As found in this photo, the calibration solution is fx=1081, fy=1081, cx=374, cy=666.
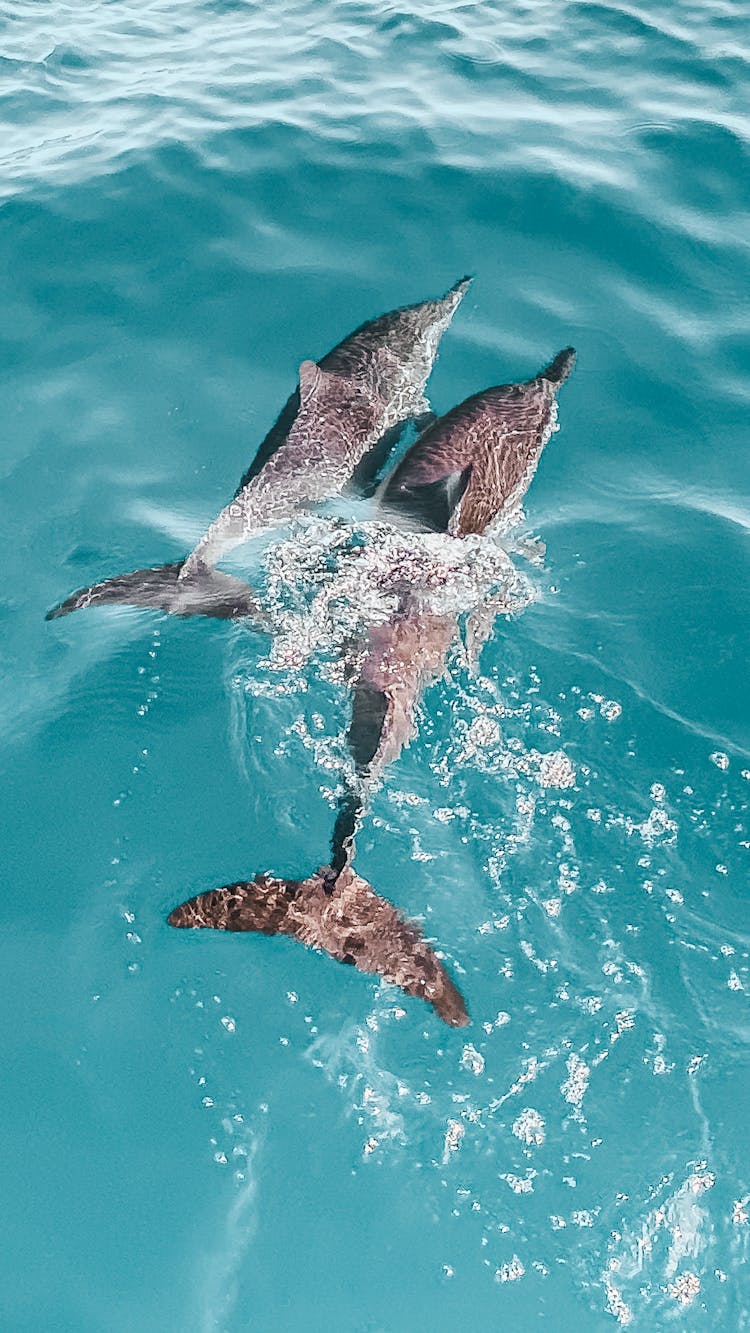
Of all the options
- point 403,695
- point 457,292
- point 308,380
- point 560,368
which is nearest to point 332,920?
point 403,695

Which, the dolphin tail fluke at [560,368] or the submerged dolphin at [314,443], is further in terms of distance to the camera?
the dolphin tail fluke at [560,368]

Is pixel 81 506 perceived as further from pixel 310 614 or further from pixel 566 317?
pixel 566 317

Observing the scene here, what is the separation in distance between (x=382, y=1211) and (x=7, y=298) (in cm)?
1026

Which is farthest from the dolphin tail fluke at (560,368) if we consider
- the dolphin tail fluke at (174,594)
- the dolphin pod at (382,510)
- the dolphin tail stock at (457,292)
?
the dolphin tail fluke at (174,594)

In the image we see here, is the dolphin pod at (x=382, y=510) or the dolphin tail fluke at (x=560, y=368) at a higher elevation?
the dolphin tail fluke at (x=560, y=368)

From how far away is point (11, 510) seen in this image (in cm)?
931

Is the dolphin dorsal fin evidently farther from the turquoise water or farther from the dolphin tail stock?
the dolphin tail stock

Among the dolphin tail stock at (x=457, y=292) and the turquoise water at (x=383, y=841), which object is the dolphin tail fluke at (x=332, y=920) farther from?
the dolphin tail stock at (x=457, y=292)

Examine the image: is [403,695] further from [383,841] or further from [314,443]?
[314,443]

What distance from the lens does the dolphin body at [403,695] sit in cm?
616

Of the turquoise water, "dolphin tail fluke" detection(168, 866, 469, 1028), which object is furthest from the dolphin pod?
the turquoise water

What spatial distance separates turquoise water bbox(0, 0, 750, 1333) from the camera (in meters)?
5.38

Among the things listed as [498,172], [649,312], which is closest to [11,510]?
[649,312]

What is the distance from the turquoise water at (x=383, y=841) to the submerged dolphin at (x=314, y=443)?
0.25 m
